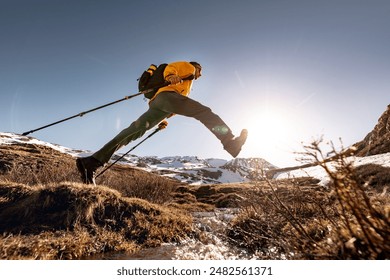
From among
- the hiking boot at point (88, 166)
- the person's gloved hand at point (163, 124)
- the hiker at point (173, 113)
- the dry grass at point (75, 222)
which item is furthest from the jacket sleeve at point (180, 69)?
Result: the dry grass at point (75, 222)

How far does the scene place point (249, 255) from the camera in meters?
4.23

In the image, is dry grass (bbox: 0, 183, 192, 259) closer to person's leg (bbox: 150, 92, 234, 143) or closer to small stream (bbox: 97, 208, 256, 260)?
small stream (bbox: 97, 208, 256, 260)

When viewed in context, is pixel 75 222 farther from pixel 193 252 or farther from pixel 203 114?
pixel 203 114

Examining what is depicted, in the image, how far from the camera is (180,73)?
505 cm

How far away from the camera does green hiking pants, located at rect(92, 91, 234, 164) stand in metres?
4.28

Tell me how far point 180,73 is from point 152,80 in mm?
522

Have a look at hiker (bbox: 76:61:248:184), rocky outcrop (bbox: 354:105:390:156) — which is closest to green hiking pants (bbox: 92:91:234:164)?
hiker (bbox: 76:61:248:184)

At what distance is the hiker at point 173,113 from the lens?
4207 millimetres

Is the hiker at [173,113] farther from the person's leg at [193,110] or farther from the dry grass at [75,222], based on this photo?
the dry grass at [75,222]

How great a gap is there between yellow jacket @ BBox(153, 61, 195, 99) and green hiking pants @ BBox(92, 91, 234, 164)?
159 mm

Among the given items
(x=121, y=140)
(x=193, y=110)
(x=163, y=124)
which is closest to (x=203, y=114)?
(x=193, y=110)
